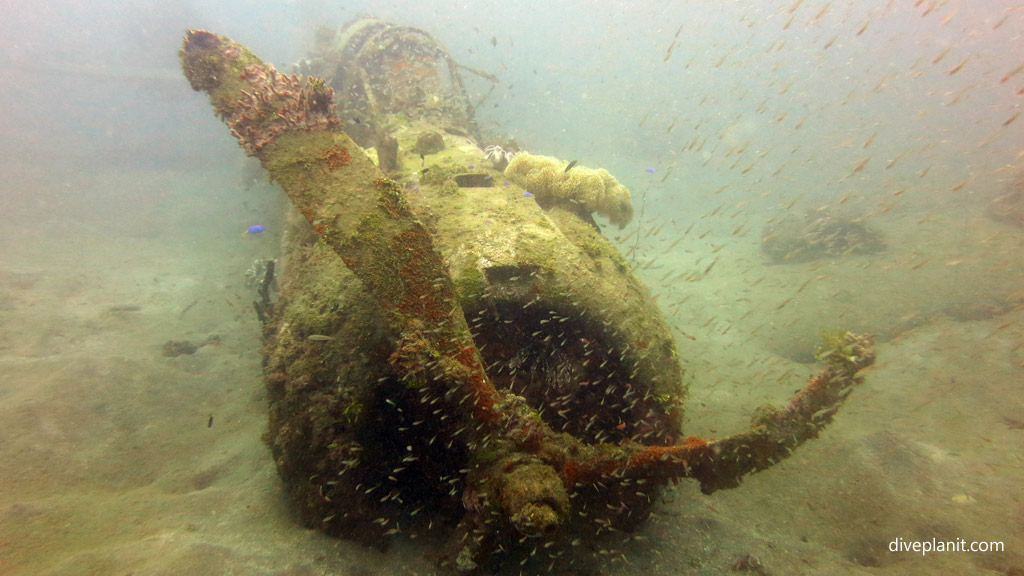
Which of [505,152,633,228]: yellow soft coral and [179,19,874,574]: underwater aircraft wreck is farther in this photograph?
[505,152,633,228]: yellow soft coral

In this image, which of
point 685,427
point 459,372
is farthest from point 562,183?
point 459,372

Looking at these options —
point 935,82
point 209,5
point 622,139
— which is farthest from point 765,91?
point 209,5

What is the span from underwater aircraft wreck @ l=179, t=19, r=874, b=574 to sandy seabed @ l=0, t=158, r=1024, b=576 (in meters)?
0.59

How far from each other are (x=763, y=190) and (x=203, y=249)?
178ft

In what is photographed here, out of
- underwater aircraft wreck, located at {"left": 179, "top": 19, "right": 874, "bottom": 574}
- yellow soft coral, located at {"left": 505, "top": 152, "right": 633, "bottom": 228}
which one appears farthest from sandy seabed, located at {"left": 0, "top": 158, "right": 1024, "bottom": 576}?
yellow soft coral, located at {"left": 505, "top": 152, "right": 633, "bottom": 228}

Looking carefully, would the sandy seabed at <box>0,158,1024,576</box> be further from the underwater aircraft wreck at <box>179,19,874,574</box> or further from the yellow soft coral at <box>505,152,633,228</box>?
the yellow soft coral at <box>505,152,633,228</box>

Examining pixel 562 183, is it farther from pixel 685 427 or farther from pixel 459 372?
pixel 459 372

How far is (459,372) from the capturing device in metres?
3.16

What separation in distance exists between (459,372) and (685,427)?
494cm

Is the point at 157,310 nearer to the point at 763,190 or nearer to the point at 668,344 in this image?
the point at 668,344

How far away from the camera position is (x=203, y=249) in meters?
16.4

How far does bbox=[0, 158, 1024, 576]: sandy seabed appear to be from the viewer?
11.0 feet

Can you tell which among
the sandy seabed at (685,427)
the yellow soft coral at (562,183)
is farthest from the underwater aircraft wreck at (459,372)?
the yellow soft coral at (562,183)

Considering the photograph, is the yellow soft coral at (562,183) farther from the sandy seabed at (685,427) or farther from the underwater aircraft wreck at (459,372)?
the sandy seabed at (685,427)
